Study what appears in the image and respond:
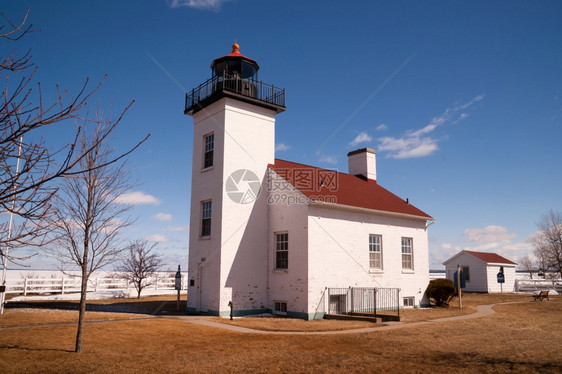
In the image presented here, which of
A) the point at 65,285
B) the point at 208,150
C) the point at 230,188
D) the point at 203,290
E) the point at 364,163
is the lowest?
the point at 65,285

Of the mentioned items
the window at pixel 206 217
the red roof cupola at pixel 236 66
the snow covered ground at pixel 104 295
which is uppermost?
the red roof cupola at pixel 236 66

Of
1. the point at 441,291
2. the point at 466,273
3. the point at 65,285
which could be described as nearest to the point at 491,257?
the point at 466,273

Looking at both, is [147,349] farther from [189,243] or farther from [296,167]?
[296,167]

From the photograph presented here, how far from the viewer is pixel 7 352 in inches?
358

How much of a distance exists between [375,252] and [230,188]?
798 centimetres

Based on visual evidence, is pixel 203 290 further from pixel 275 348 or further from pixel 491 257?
pixel 491 257

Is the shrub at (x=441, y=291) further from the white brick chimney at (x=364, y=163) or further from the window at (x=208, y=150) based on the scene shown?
the window at (x=208, y=150)

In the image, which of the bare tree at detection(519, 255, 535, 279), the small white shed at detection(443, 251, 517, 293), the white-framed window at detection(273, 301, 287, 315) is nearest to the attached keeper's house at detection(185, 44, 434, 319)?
the white-framed window at detection(273, 301, 287, 315)

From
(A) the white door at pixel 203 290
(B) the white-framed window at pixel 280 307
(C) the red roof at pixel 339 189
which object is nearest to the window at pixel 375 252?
(C) the red roof at pixel 339 189

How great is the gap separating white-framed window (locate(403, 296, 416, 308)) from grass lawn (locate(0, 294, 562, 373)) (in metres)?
6.31

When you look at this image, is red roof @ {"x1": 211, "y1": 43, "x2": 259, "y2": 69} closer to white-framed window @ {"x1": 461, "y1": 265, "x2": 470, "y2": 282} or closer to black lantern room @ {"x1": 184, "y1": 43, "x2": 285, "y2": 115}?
black lantern room @ {"x1": 184, "y1": 43, "x2": 285, "y2": 115}

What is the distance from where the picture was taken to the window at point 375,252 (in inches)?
784

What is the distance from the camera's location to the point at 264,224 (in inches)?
750

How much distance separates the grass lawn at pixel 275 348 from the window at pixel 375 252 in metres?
5.31
